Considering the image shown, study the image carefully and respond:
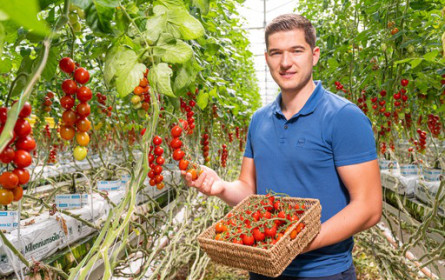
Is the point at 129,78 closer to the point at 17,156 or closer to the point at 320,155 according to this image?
the point at 17,156

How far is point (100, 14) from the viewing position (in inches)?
21.6

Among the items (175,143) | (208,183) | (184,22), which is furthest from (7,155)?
(208,183)

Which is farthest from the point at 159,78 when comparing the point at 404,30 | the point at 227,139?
the point at 227,139

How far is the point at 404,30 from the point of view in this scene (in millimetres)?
1832

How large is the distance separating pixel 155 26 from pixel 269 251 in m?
0.59

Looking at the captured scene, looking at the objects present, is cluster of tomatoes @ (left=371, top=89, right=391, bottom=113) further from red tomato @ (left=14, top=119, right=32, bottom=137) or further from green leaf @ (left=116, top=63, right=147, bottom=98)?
red tomato @ (left=14, top=119, right=32, bottom=137)

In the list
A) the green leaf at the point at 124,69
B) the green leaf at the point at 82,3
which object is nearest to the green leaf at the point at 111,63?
the green leaf at the point at 124,69

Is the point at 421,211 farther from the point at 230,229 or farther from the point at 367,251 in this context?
the point at 230,229

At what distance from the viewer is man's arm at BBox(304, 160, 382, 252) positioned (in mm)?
1072

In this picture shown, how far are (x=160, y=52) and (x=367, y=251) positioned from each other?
118 inches

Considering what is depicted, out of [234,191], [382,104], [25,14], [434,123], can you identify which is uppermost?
[25,14]

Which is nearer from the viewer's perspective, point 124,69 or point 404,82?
point 124,69

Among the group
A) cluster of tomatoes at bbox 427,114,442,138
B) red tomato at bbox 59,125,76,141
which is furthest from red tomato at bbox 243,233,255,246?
cluster of tomatoes at bbox 427,114,442,138

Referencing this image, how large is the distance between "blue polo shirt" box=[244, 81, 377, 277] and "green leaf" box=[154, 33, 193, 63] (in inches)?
24.3
